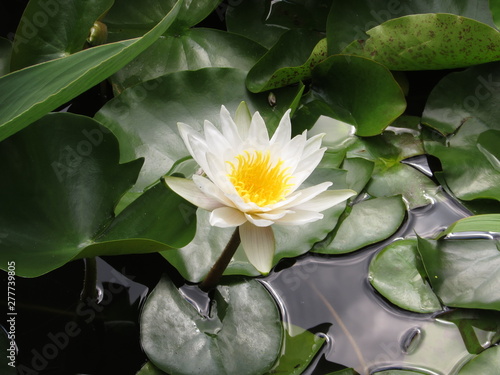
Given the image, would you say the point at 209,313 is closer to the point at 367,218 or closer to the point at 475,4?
the point at 367,218

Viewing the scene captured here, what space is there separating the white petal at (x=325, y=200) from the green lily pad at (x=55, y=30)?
2.71 feet

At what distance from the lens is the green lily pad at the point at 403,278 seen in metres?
1.45

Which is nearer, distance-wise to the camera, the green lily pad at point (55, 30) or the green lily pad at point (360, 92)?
the green lily pad at point (55, 30)

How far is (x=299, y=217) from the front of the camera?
1201 mm

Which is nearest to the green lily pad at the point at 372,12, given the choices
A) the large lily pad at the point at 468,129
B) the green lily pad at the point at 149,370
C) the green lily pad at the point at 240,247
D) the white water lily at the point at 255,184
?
the large lily pad at the point at 468,129

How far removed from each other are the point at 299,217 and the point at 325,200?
0.09 m

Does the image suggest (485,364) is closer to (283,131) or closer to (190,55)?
(283,131)

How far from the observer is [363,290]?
1.49 m

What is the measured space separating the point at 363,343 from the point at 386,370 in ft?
0.29

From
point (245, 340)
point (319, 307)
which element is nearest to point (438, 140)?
point (319, 307)

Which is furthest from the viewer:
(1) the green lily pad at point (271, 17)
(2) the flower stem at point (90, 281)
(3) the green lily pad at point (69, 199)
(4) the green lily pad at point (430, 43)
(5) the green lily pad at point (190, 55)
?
(1) the green lily pad at point (271, 17)

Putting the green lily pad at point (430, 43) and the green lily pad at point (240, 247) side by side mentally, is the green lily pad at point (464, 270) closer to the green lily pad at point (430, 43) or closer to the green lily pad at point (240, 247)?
the green lily pad at point (240, 247)

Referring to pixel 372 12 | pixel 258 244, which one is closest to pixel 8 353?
pixel 258 244

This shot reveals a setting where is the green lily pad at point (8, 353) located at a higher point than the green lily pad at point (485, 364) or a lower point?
higher
